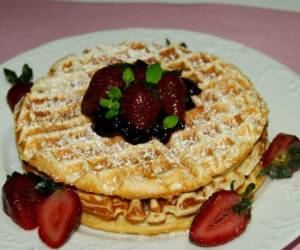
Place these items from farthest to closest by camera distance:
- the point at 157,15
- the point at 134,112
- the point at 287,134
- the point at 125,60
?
the point at 157,15
the point at 125,60
the point at 287,134
the point at 134,112

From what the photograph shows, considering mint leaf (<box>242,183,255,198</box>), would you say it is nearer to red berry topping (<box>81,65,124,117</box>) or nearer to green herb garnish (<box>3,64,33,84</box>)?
red berry topping (<box>81,65,124,117</box>)

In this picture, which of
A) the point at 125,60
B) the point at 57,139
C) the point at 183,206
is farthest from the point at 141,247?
the point at 125,60

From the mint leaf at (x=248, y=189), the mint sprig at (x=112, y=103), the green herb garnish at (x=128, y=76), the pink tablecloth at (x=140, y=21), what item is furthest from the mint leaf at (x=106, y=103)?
the pink tablecloth at (x=140, y=21)

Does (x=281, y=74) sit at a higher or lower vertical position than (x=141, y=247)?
higher

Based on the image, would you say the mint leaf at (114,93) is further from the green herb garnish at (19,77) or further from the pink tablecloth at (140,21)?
the pink tablecloth at (140,21)

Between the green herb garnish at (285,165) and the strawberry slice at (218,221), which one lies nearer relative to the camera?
the strawberry slice at (218,221)

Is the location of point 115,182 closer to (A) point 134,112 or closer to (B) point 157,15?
(A) point 134,112

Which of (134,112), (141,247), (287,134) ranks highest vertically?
(134,112)

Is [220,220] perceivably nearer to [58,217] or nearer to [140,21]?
[58,217]
